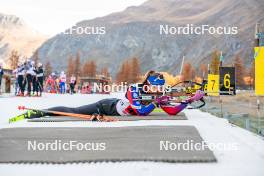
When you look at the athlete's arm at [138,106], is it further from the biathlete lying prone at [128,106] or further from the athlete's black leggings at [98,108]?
the athlete's black leggings at [98,108]

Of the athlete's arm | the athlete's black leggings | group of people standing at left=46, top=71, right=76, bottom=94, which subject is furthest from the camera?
group of people standing at left=46, top=71, right=76, bottom=94

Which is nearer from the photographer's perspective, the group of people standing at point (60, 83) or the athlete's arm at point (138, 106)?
the athlete's arm at point (138, 106)

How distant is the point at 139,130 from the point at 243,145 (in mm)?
1864

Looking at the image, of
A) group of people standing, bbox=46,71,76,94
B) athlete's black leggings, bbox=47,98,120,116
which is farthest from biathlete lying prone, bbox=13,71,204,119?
group of people standing, bbox=46,71,76,94

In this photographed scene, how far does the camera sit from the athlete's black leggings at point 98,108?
1007 cm

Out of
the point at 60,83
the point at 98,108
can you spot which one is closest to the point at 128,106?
the point at 98,108

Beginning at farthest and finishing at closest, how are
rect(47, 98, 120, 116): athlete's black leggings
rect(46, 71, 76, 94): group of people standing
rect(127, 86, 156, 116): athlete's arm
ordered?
1. rect(46, 71, 76, 94): group of people standing
2. rect(127, 86, 156, 116): athlete's arm
3. rect(47, 98, 120, 116): athlete's black leggings

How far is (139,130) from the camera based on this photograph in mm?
6789

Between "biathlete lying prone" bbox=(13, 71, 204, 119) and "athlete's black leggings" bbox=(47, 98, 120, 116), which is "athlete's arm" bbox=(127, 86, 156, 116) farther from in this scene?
"athlete's black leggings" bbox=(47, 98, 120, 116)

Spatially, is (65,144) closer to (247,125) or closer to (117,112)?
(247,125)

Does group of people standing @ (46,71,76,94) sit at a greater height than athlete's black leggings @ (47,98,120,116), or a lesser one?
greater

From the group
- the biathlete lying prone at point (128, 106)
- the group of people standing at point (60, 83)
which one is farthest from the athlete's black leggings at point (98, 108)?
the group of people standing at point (60, 83)

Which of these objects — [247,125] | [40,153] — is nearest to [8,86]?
[247,125]

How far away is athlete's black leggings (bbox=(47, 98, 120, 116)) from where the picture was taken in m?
10.1
